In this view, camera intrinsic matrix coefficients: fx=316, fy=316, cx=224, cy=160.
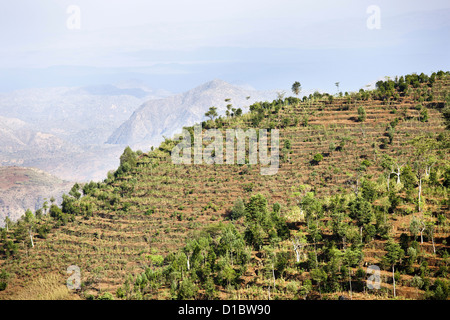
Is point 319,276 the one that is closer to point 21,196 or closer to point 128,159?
point 128,159

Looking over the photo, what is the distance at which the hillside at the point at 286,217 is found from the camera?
2288 cm

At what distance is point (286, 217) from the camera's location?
→ 108 feet

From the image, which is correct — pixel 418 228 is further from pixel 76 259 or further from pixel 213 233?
pixel 76 259

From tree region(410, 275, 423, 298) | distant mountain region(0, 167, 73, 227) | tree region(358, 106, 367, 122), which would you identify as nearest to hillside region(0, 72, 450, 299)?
tree region(410, 275, 423, 298)

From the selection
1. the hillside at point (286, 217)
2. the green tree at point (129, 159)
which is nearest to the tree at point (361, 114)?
the hillside at point (286, 217)

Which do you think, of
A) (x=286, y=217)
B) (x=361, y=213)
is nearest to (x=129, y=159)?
(x=286, y=217)

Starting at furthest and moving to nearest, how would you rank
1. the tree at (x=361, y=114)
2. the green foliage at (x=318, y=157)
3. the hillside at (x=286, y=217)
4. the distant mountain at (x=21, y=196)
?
1. the distant mountain at (x=21, y=196)
2. the tree at (x=361, y=114)
3. the green foliage at (x=318, y=157)
4. the hillside at (x=286, y=217)

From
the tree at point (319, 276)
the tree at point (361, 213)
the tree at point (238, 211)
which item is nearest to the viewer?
the tree at point (319, 276)

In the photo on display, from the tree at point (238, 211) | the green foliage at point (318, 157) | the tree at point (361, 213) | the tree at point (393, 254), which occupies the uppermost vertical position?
the green foliage at point (318, 157)

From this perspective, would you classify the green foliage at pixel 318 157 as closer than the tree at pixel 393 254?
No

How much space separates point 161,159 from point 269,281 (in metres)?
39.7

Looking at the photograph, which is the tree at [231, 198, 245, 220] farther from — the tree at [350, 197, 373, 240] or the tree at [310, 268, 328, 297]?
the tree at [310, 268, 328, 297]

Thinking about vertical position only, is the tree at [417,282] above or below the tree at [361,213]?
below

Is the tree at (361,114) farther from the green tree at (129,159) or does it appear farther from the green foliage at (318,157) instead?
the green tree at (129,159)
